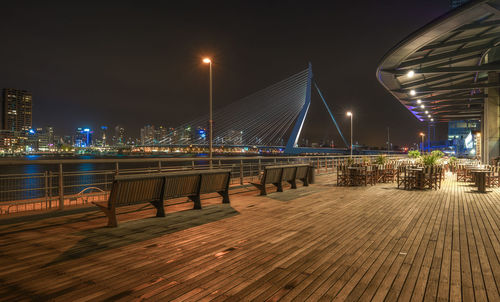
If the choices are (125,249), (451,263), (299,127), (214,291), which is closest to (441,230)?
(451,263)

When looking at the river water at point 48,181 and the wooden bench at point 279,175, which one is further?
the wooden bench at point 279,175

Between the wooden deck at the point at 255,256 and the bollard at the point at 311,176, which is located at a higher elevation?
the bollard at the point at 311,176

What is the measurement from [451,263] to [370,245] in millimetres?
993

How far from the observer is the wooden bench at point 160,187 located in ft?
16.7

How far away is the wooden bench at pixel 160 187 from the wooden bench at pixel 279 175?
1627mm

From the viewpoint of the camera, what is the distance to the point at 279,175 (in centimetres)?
945

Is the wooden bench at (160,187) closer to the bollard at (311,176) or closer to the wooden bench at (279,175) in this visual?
the wooden bench at (279,175)

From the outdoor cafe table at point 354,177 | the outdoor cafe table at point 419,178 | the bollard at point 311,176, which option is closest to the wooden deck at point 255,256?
the outdoor cafe table at point 419,178

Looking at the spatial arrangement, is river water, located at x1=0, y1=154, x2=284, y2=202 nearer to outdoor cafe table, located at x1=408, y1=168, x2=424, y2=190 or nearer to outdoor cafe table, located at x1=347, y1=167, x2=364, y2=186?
outdoor cafe table, located at x1=347, y1=167, x2=364, y2=186

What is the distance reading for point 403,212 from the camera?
21.9 ft

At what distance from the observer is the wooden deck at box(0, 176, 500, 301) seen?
2.82 m

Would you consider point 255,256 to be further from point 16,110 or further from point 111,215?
point 16,110

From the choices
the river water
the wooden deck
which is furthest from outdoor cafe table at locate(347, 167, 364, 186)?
the wooden deck

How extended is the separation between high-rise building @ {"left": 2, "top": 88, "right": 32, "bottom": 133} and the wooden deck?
126269mm
